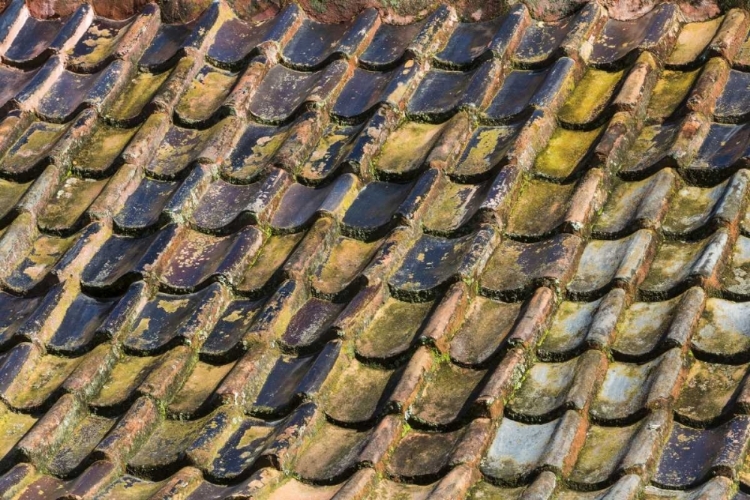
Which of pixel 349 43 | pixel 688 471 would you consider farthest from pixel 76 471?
pixel 349 43

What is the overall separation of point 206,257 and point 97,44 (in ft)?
4.45

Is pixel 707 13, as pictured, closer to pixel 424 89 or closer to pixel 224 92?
pixel 424 89

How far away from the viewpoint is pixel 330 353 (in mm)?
3291

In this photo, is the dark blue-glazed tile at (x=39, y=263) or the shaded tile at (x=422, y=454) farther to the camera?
the dark blue-glazed tile at (x=39, y=263)

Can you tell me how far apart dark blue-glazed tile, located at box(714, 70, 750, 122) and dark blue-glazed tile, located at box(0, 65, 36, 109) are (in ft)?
8.17

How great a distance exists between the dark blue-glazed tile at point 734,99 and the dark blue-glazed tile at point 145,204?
5.73 ft

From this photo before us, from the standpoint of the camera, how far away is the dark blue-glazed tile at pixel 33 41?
4.68m

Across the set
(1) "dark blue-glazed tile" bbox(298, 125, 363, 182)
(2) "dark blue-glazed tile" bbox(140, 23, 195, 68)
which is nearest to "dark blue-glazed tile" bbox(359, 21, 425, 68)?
(1) "dark blue-glazed tile" bbox(298, 125, 363, 182)

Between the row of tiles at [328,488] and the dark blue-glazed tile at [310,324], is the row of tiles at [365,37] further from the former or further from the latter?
the row of tiles at [328,488]

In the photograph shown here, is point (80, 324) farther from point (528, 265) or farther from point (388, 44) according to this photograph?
point (388, 44)

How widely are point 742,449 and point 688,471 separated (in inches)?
5.3

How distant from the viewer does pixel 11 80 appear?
462cm

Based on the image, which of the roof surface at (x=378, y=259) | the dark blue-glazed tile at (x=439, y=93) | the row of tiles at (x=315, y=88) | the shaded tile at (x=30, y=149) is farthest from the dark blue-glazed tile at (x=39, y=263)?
the dark blue-glazed tile at (x=439, y=93)

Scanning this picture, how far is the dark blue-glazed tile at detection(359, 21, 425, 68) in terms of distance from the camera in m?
4.34
